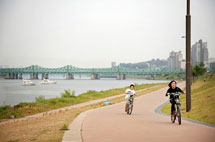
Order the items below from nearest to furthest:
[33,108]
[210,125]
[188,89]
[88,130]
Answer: [88,130], [210,125], [188,89], [33,108]

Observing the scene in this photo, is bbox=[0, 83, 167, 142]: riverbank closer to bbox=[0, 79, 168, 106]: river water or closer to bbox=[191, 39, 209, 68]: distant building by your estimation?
bbox=[191, 39, 209, 68]: distant building

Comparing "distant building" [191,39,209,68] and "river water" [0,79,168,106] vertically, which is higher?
"distant building" [191,39,209,68]

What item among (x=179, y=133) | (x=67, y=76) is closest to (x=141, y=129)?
(x=179, y=133)

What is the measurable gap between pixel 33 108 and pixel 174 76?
148908 millimetres

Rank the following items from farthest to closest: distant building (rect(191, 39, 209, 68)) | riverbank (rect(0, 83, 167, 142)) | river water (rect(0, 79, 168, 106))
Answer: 1. river water (rect(0, 79, 168, 106))
2. distant building (rect(191, 39, 209, 68))
3. riverbank (rect(0, 83, 167, 142))

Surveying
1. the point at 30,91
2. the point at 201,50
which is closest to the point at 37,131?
the point at 201,50

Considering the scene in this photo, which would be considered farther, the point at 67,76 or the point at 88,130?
the point at 67,76

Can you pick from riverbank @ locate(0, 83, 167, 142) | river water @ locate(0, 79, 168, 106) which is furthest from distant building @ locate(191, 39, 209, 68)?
river water @ locate(0, 79, 168, 106)

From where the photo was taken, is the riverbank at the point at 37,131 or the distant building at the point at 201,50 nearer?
the riverbank at the point at 37,131

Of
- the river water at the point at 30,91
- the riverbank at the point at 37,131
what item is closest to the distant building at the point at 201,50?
the riverbank at the point at 37,131

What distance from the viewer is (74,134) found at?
876cm

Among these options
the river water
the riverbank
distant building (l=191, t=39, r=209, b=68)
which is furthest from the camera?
the river water

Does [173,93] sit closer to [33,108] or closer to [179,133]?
[179,133]

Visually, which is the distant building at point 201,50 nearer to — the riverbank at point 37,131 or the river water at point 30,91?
the riverbank at point 37,131
